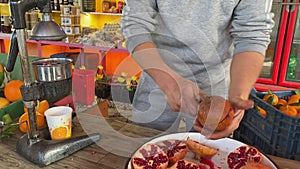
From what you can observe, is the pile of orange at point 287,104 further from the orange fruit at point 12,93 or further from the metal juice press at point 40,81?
the orange fruit at point 12,93

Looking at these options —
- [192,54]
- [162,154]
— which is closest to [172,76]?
[162,154]

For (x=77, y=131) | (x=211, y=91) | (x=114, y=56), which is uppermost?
(x=211, y=91)

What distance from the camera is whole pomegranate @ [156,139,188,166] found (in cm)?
79

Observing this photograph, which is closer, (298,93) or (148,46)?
(148,46)

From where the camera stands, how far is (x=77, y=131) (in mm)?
982

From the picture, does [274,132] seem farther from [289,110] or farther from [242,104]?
[242,104]

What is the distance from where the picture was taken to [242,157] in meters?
0.78

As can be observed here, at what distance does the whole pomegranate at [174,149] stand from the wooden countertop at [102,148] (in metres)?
0.11

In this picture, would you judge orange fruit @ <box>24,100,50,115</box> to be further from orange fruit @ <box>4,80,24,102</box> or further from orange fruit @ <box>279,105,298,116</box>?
orange fruit @ <box>279,105,298,116</box>

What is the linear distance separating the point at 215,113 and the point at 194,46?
41 centimetres

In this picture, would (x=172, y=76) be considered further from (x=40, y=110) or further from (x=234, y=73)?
(x=40, y=110)

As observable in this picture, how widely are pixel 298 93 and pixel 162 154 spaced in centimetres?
85

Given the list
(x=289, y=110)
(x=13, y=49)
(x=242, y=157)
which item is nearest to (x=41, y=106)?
(x=13, y=49)

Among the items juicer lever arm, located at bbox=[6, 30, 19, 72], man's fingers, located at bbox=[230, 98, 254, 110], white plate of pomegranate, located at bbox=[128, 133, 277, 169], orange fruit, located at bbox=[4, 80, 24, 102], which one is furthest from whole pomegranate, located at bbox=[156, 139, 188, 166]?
orange fruit, located at bbox=[4, 80, 24, 102]
